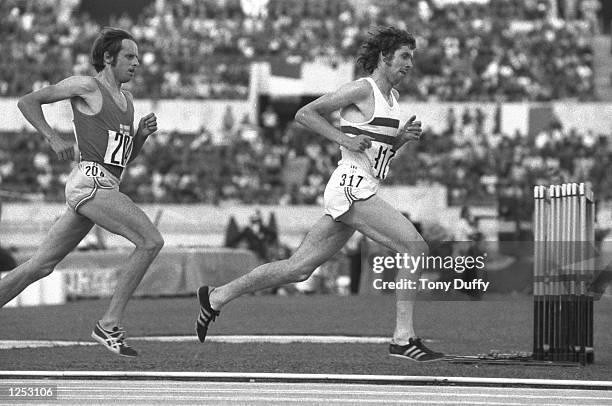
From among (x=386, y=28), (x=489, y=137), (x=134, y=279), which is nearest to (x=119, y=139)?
(x=134, y=279)

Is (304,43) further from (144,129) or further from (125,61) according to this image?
(144,129)

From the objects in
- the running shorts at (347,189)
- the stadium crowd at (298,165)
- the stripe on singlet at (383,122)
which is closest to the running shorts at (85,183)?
the running shorts at (347,189)

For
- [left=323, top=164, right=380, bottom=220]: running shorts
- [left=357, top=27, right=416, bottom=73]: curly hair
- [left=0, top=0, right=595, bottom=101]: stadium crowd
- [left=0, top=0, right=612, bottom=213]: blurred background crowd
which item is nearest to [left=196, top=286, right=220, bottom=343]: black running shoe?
[left=323, top=164, right=380, bottom=220]: running shorts

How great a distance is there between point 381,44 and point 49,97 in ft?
7.55

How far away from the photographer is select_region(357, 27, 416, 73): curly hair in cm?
988

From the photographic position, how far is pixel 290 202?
113 feet

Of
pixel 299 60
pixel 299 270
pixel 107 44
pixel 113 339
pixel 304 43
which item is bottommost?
pixel 113 339

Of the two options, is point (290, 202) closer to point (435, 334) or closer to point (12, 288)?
point (435, 334)

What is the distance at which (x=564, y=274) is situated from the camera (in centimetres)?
1078

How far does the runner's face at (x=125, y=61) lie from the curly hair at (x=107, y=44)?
1.3 inches

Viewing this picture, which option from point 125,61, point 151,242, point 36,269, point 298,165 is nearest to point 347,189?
point 151,242

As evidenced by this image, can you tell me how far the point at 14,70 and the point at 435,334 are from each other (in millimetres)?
28667

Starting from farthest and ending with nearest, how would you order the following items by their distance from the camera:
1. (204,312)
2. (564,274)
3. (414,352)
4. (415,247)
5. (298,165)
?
(298,165)
(564,274)
(204,312)
(414,352)
(415,247)

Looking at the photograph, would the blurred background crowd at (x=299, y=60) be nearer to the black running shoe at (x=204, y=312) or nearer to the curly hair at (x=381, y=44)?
the curly hair at (x=381, y=44)
